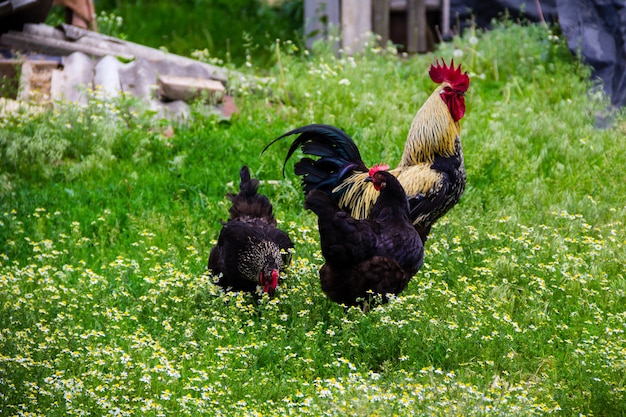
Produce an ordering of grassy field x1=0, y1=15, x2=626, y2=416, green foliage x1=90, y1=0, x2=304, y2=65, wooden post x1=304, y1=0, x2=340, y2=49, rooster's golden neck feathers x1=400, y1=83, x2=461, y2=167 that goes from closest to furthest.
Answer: grassy field x1=0, y1=15, x2=626, y2=416 < rooster's golden neck feathers x1=400, y1=83, x2=461, y2=167 < wooden post x1=304, y1=0, x2=340, y2=49 < green foliage x1=90, y1=0, x2=304, y2=65

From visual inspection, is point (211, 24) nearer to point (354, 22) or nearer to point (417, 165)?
point (354, 22)

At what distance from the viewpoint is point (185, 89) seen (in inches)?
413

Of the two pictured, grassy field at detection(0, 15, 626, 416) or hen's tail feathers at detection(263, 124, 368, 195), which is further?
hen's tail feathers at detection(263, 124, 368, 195)

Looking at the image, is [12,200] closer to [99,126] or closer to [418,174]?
[99,126]

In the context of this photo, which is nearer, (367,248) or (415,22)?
(367,248)

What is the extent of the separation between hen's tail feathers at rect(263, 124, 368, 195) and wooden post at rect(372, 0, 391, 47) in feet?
19.1

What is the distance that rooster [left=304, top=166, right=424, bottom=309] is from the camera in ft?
20.3

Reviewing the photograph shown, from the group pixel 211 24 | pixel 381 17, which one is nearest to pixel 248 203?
pixel 381 17

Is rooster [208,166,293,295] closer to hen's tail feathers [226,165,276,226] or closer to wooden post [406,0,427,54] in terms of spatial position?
hen's tail feathers [226,165,276,226]

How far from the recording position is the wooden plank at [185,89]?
10.5m

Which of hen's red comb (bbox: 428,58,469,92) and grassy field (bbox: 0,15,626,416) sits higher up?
hen's red comb (bbox: 428,58,469,92)

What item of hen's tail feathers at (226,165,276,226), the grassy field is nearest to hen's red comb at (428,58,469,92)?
the grassy field

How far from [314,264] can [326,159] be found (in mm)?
855

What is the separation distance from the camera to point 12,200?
873 centimetres
